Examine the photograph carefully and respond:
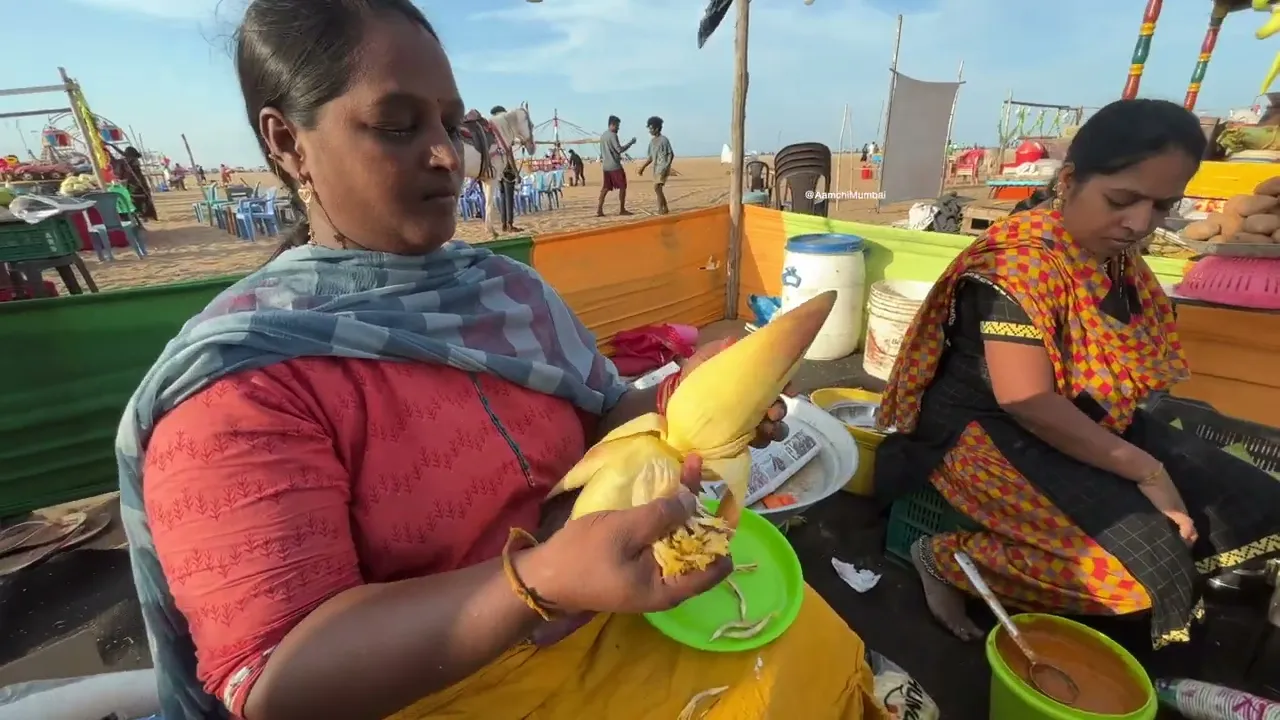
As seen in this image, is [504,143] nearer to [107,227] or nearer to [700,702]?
[107,227]

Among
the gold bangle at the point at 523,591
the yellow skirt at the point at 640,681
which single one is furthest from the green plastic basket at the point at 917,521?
the gold bangle at the point at 523,591

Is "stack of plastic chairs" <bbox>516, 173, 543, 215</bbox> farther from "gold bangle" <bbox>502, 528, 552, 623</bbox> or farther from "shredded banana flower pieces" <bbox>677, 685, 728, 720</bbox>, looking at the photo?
"gold bangle" <bbox>502, 528, 552, 623</bbox>

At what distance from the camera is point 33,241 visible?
4.92 m

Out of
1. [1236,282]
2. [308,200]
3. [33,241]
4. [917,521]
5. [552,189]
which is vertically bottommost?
[917,521]

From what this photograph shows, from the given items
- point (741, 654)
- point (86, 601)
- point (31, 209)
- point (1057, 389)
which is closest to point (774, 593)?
point (741, 654)

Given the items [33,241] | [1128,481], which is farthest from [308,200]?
[33,241]

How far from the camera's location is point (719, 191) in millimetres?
20469

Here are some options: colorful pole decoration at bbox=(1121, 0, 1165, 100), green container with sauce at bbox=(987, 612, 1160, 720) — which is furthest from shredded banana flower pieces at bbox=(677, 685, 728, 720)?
colorful pole decoration at bbox=(1121, 0, 1165, 100)

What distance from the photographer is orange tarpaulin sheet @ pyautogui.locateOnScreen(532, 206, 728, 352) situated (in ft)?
17.0

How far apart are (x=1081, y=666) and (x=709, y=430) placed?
1754 millimetres

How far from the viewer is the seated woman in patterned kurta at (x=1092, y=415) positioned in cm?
195

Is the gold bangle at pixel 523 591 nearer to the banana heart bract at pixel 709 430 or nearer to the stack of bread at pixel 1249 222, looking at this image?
the banana heart bract at pixel 709 430

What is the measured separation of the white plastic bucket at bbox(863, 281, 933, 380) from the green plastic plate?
3.02 metres

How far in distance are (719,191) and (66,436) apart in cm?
1912
